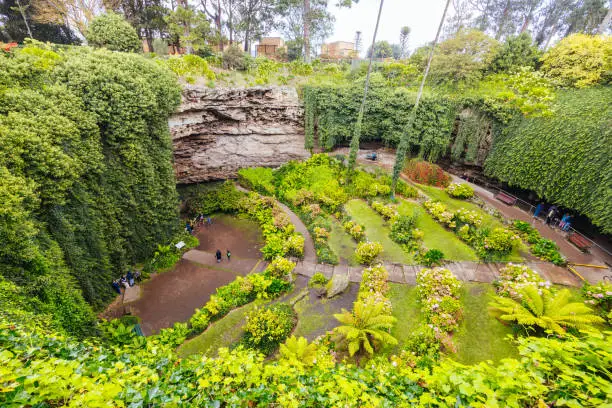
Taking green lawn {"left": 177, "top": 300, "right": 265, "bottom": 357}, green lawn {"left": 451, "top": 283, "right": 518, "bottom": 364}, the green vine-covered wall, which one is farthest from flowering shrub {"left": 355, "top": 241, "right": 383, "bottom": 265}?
the green vine-covered wall

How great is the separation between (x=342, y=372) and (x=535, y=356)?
2707mm

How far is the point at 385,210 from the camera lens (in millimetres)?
18094

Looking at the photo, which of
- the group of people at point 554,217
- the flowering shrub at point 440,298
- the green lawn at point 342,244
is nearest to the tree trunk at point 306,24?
the green lawn at point 342,244

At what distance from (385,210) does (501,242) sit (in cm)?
669

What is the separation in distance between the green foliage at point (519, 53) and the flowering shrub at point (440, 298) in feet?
66.4

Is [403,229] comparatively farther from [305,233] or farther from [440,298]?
[305,233]

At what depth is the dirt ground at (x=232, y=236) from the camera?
60.0 ft

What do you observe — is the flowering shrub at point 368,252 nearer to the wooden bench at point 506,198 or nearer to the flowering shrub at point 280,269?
the flowering shrub at point 280,269

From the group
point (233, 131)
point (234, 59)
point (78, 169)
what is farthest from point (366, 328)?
point (234, 59)

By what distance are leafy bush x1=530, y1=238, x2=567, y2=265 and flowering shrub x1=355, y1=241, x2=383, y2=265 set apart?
26.2 feet

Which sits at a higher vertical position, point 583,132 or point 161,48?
point 161,48

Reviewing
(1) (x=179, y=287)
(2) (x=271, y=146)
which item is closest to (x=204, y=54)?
(2) (x=271, y=146)

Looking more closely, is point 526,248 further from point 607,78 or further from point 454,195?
point 607,78

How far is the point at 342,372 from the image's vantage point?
14.3ft
